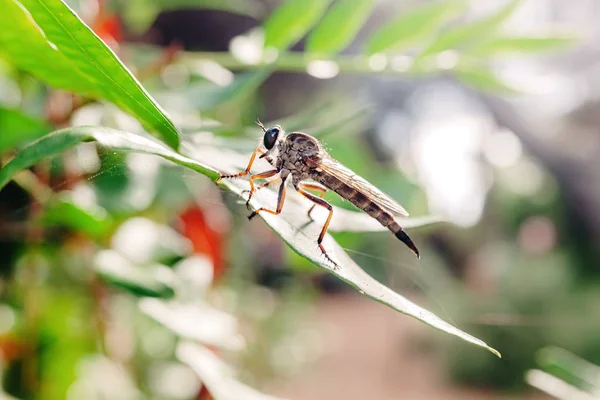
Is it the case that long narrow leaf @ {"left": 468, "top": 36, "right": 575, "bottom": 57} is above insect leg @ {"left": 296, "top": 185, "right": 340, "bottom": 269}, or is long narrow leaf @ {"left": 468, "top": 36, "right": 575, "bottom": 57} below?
above

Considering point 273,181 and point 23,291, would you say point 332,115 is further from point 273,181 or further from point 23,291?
point 23,291

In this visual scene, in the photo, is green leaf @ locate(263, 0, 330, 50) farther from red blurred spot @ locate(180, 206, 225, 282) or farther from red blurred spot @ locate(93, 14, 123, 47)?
red blurred spot @ locate(180, 206, 225, 282)

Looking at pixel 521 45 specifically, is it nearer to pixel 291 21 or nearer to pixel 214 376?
pixel 291 21

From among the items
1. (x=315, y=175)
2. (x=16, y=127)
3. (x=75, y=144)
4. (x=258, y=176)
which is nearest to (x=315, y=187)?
(x=315, y=175)

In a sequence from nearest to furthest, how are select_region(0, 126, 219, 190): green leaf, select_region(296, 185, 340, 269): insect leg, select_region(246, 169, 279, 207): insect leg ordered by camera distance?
1. select_region(0, 126, 219, 190): green leaf
2. select_region(296, 185, 340, 269): insect leg
3. select_region(246, 169, 279, 207): insect leg

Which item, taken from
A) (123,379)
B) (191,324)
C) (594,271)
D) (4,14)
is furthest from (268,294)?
(594,271)

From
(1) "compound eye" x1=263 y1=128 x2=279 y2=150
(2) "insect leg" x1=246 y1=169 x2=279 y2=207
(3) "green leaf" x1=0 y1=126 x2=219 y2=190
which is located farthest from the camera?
(1) "compound eye" x1=263 y1=128 x2=279 y2=150

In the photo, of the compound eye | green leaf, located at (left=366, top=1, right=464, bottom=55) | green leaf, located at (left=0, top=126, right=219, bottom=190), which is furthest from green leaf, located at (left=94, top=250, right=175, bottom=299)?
green leaf, located at (left=366, top=1, right=464, bottom=55)
